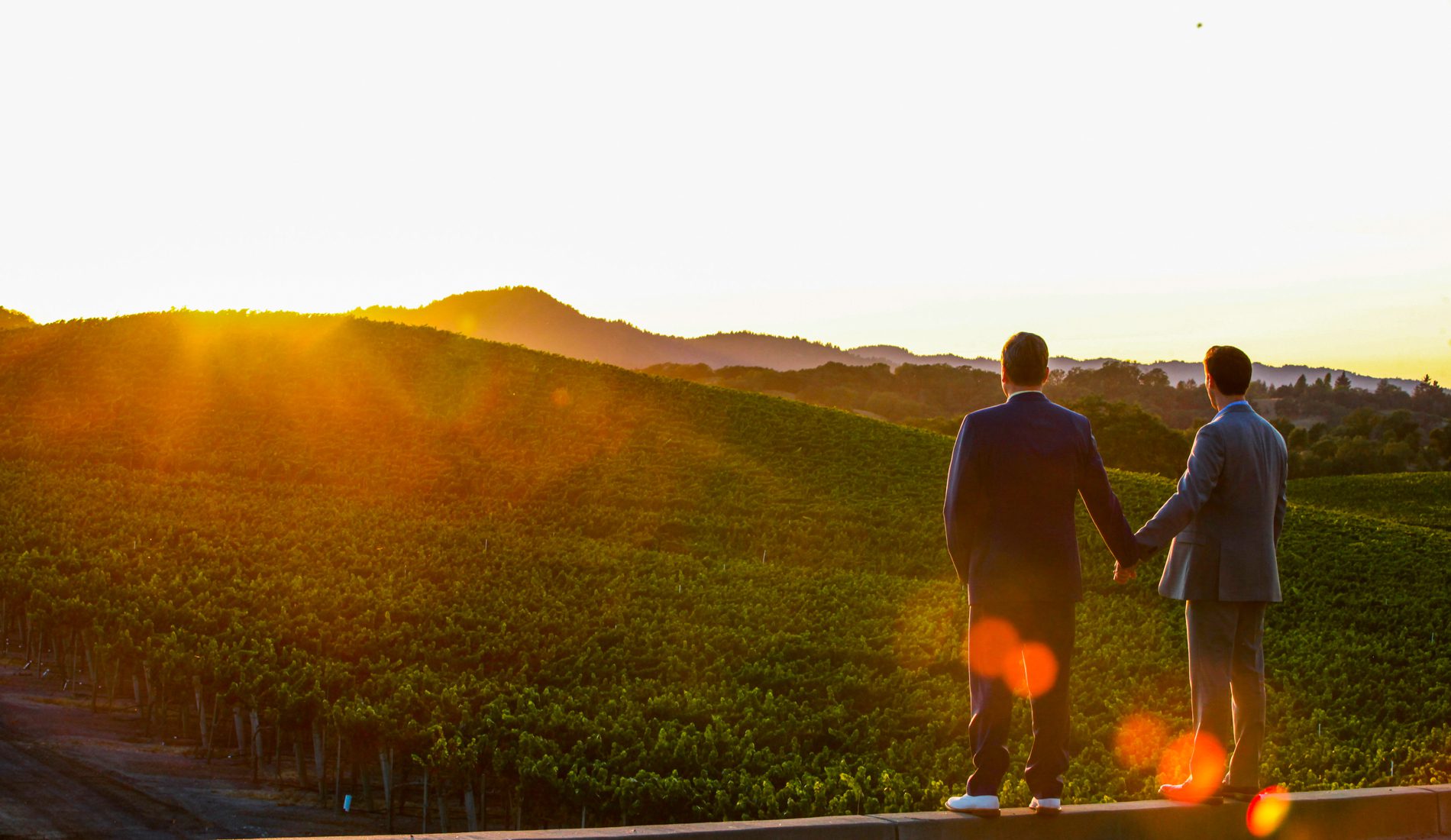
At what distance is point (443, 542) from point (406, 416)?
15.1 metres

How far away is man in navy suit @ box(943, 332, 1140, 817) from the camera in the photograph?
6.00 meters

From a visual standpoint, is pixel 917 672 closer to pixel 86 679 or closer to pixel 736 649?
pixel 736 649

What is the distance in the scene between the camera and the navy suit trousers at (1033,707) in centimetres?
603

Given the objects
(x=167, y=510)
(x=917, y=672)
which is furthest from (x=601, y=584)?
(x=167, y=510)

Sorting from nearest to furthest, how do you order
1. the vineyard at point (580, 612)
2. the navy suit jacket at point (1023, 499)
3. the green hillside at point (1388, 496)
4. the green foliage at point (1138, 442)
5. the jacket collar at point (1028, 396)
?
the navy suit jacket at point (1023, 499), the jacket collar at point (1028, 396), the vineyard at point (580, 612), the green hillside at point (1388, 496), the green foliage at point (1138, 442)

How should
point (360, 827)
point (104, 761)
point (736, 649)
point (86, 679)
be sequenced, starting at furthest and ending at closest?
point (86, 679), point (736, 649), point (104, 761), point (360, 827)

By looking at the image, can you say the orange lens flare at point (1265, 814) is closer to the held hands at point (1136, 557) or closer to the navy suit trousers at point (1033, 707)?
the navy suit trousers at point (1033, 707)

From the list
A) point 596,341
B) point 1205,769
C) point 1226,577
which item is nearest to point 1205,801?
point 1205,769

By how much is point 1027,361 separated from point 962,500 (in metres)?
0.81

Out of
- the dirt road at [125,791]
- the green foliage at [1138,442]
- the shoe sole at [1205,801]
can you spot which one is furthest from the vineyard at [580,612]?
the green foliage at [1138,442]

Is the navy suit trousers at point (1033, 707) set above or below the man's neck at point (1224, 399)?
below

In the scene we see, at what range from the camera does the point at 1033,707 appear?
6090 mm

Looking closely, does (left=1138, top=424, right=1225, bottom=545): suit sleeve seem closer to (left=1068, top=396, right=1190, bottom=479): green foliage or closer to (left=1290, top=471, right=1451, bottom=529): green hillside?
(left=1290, top=471, right=1451, bottom=529): green hillside

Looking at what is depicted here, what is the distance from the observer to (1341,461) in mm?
65500
